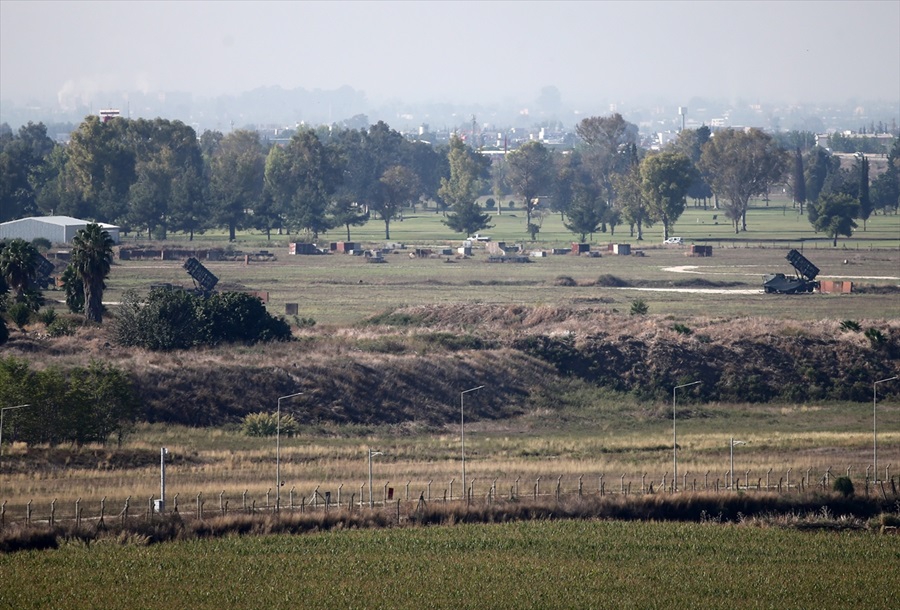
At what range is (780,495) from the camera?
2104 inches

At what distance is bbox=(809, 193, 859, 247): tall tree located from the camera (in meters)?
175

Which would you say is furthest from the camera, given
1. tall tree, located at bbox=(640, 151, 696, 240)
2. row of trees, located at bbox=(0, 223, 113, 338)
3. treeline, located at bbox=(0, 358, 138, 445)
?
tall tree, located at bbox=(640, 151, 696, 240)

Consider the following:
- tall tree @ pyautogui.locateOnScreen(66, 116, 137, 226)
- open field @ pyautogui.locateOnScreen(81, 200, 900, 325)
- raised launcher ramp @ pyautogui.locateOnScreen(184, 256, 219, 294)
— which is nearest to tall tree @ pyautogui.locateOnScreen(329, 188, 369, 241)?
open field @ pyautogui.locateOnScreen(81, 200, 900, 325)

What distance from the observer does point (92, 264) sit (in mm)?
91438

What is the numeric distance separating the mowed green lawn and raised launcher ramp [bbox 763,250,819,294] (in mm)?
75938

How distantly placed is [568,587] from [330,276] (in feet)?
337

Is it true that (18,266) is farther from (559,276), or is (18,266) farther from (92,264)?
(559,276)

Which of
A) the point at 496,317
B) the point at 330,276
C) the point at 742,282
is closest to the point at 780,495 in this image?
the point at 496,317

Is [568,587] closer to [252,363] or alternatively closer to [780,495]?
[780,495]

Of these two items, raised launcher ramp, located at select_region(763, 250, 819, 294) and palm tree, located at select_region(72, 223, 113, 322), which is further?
raised launcher ramp, located at select_region(763, 250, 819, 294)

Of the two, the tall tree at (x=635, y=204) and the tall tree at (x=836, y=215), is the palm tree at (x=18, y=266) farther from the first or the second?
the tall tree at (x=635, y=204)

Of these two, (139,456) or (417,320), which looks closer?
(139,456)

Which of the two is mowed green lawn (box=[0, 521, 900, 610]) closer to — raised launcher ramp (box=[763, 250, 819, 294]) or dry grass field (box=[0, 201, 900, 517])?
dry grass field (box=[0, 201, 900, 517])

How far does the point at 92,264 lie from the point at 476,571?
55.7m
